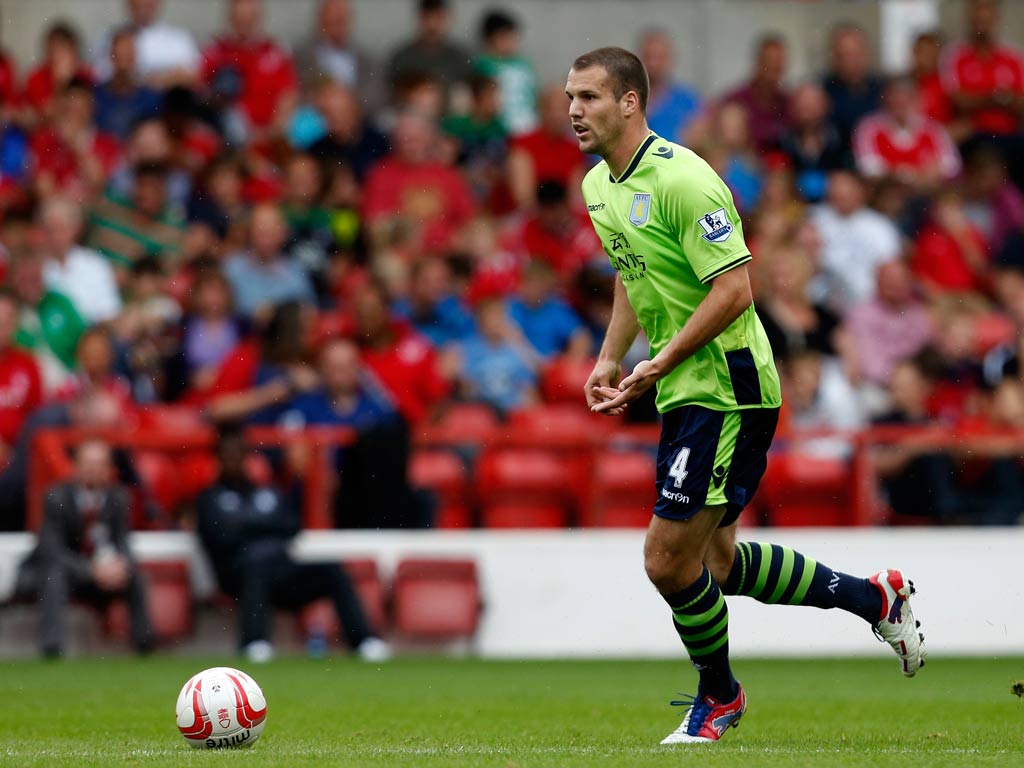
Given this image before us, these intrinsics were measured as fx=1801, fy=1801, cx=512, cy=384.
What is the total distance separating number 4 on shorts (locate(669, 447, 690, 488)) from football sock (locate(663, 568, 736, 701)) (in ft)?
1.32

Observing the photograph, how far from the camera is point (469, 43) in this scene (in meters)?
18.3

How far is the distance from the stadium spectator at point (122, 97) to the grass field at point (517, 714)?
557cm

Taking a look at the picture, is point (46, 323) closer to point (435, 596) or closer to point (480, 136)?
point (435, 596)

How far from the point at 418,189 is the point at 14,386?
4.25 metres

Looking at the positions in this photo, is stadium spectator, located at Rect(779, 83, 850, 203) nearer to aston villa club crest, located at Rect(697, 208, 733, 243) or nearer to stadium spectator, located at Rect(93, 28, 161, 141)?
stadium spectator, located at Rect(93, 28, 161, 141)

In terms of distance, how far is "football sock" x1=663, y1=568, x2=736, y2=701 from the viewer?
697cm

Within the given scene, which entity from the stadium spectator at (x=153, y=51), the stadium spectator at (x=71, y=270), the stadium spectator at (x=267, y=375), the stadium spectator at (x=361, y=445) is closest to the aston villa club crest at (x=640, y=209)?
the stadium spectator at (x=361, y=445)

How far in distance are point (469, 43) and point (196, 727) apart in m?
12.4

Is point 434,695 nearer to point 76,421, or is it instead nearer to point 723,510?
point 723,510

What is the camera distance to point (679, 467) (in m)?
6.87

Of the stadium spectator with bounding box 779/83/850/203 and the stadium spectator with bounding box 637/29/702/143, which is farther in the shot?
the stadium spectator with bounding box 637/29/702/143

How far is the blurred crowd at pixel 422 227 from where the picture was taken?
1384 cm

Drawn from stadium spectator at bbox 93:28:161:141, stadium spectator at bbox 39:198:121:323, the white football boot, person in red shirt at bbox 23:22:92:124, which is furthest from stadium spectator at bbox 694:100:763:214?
the white football boot

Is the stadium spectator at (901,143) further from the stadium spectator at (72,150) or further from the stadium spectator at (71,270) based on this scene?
the stadium spectator at (71,270)
